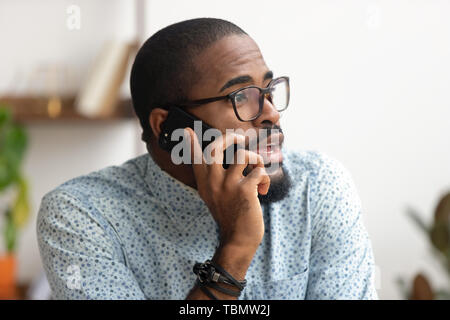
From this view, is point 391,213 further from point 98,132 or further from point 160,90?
point 98,132

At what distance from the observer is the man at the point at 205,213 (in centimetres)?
62

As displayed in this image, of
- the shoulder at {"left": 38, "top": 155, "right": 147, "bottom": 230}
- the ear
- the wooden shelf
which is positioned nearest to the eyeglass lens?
the ear

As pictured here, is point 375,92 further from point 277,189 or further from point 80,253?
point 80,253

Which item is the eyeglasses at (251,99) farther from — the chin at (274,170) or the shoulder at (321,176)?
the shoulder at (321,176)

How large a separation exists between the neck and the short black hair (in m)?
0.09

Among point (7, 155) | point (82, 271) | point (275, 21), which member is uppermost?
point (275, 21)

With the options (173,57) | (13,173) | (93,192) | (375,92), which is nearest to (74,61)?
(93,192)

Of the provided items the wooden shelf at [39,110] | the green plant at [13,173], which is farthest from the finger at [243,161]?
the green plant at [13,173]
